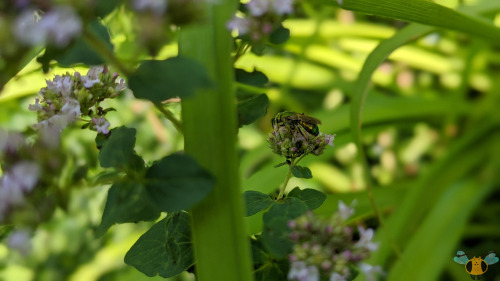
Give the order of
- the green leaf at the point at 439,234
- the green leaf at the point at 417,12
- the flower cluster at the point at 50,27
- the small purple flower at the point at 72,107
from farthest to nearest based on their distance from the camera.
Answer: the green leaf at the point at 439,234 → the green leaf at the point at 417,12 → the small purple flower at the point at 72,107 → the flower cluster at the point at 50,27

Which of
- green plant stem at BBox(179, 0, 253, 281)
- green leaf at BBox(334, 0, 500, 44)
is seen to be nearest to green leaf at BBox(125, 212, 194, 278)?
green plant stem at BBox(179, 0, 253, 281)

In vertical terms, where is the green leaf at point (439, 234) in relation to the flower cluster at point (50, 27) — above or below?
below

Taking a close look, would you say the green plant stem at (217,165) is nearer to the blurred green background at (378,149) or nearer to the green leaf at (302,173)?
the green leaf at (302,173)

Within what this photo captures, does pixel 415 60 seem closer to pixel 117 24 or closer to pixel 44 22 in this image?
pixel 117 24

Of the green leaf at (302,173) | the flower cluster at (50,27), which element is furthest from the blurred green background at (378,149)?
the flower cluster at (50,27)

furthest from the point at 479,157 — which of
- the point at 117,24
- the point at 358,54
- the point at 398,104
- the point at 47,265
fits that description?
the point at 47,265

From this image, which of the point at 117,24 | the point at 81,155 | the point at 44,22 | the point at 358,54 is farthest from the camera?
the point at 358,54
